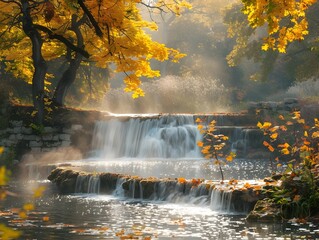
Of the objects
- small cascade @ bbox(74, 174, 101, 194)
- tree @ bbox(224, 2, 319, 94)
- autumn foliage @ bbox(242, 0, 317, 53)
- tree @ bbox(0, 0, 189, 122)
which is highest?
tree @ bbox(224, 2, 319, 94)

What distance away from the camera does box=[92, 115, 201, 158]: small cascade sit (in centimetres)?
2577

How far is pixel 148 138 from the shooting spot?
85.5 ft

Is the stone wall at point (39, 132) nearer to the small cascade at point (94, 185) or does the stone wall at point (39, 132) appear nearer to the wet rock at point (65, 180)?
the wet rock at point (65, 180)

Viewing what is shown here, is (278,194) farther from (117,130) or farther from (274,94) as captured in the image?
(274,94)

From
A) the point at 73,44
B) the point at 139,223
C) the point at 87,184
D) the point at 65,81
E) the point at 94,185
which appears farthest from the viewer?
the point at 65,81

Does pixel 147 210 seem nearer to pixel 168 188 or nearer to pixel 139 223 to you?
pixel 168 188

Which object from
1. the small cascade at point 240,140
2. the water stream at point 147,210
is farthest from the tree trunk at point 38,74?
the small cascade at point 240,140

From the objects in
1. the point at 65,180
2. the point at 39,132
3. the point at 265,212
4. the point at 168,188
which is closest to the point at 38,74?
the point at 39,132

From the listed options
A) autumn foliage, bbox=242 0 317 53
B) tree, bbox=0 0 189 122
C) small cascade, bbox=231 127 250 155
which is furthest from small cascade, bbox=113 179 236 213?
small cascade, bbox=231 127 250 155

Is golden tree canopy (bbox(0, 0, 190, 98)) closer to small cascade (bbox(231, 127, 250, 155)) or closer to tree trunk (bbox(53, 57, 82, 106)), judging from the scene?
tree trunk (bbox(53, 57, 82, 106))

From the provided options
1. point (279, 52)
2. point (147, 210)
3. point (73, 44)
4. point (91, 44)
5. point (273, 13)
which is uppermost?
point (279, 52)

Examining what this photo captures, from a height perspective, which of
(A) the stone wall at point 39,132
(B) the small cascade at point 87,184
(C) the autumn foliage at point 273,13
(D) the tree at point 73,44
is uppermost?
(D) the tree at point 73,44

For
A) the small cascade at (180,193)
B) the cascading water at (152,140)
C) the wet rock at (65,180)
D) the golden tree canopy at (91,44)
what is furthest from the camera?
the cascading water at (152,140)

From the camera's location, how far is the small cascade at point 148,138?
25.8 metres
